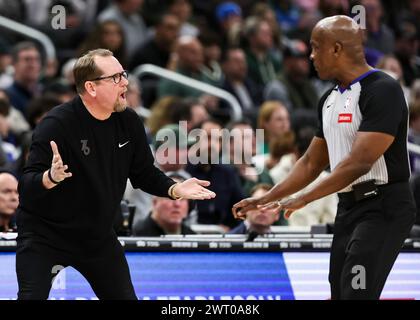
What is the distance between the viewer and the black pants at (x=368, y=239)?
5.11 m

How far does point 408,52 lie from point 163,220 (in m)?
7.14

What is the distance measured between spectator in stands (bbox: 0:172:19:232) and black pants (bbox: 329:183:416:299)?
8.06ft

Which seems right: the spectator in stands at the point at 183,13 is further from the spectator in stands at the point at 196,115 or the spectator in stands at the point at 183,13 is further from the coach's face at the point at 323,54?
the coach's face at the point at 323,54

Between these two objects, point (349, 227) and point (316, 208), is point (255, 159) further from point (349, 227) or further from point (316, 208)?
point (349, 227)

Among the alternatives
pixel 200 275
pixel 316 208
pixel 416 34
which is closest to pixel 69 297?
pixel 200 275

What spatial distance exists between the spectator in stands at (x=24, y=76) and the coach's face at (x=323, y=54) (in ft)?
18.1

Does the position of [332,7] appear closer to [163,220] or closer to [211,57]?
[211,57]

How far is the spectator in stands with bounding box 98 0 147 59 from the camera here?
12.4 m

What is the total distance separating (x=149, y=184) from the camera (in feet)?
18.4

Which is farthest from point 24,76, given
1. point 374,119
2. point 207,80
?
point 374,119

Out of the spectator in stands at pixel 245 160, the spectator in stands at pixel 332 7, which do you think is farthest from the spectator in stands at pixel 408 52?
the spectator in stands at pixel 245 160

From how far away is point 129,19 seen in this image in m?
12.6

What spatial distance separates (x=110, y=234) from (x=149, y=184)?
367 mm
